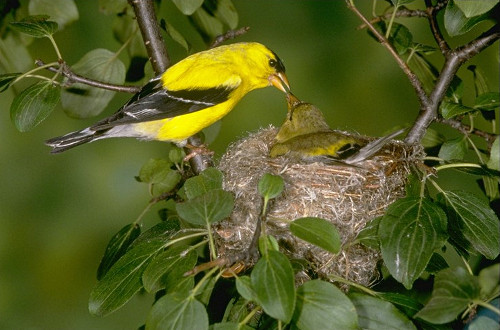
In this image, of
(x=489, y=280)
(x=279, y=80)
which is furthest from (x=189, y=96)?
(x=489, y=280)

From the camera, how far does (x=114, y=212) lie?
275 centimetres

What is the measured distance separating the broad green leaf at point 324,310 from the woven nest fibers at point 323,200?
1.23 ft

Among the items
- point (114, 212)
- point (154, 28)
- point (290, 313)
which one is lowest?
point (114, 212)

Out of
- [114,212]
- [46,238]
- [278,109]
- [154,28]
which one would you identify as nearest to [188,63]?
[154,28]

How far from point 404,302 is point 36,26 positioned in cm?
106

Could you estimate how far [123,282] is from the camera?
50.3 inches

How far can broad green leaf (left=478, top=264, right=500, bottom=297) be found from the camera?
41.0 inches

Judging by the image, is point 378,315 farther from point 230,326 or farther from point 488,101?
point 488,101

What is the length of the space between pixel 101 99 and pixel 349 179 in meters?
0.79

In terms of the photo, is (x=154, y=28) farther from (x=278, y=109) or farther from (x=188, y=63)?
(x=278, y=109)

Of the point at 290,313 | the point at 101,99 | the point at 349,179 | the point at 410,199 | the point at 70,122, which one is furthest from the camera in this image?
the point at 70,122

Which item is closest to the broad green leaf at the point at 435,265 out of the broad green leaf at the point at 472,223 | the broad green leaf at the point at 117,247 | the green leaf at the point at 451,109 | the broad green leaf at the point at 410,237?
the broad green leaf at the point at 472,223

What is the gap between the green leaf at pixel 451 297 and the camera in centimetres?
96

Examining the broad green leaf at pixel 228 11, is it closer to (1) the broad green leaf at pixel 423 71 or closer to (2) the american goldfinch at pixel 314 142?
(2) the american goldfinch at pixel 314 142
